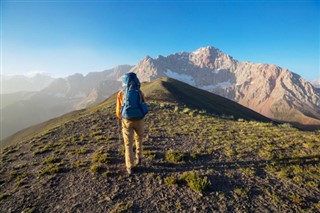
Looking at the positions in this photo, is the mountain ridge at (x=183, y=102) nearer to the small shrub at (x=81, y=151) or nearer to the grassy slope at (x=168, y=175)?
the grassy slope at (x=168, y=175)

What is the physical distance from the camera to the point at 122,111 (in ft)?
31.9

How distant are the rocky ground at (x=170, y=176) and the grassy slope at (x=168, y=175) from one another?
4 cm

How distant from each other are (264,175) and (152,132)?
8.90 m

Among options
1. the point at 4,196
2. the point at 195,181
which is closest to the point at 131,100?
the point at 195,181

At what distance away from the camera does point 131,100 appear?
969 centimetres

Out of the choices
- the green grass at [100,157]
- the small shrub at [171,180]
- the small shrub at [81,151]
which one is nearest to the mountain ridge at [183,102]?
the small shrub at [81,151]

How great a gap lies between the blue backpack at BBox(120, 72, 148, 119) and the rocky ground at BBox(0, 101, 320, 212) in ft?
8.99

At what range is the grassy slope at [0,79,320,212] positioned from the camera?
313 inches

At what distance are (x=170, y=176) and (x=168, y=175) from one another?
17 cm

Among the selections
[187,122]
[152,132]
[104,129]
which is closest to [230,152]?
[152,132]

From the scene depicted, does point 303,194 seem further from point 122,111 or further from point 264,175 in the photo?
point 122,111

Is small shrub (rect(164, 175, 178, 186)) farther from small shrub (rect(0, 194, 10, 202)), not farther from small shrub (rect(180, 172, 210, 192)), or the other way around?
small shrub (rect(0, 194, 10, 202))

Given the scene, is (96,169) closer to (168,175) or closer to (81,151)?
(81,151)

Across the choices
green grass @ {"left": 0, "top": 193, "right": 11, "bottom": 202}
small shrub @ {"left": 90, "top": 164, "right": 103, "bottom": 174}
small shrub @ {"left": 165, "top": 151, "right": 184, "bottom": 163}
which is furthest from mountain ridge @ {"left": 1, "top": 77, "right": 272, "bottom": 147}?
green grass @ {"left": 0, "top": 193, "right": 11, "bottom": 202}
